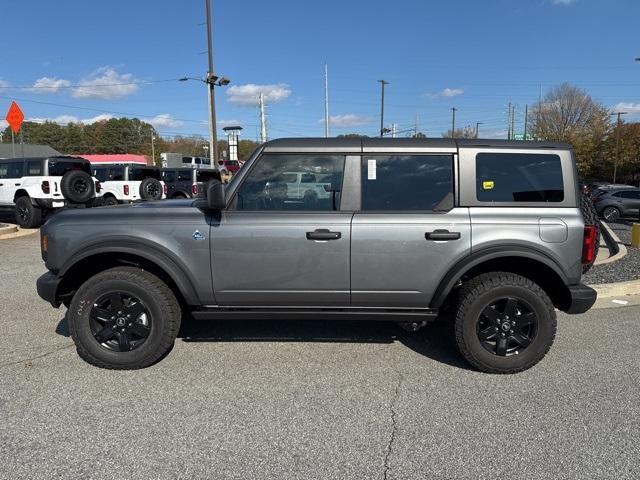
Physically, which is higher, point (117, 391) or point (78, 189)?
point (78, 189)

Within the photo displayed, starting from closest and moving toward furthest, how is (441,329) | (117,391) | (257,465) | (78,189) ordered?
1. (257,465)
2. (117,391)
3. (441,329)
4. (78,189)

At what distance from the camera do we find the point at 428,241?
3.66m

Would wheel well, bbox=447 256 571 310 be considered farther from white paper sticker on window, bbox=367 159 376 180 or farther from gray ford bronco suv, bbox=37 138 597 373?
white paper sticker on window, bbox=367 159 376 180

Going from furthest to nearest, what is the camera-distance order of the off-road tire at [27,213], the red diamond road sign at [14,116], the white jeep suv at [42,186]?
1. the red diamond road sign at [14,116]
2. the off-road tire at [27,213]
3. the white jeep suv at [42,186]

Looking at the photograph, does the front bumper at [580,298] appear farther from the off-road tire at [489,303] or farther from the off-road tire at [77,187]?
the off-road tire at [77,187]

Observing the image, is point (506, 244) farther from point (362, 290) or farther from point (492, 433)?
point (492, 433)

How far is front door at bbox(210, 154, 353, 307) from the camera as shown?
3.71 metres

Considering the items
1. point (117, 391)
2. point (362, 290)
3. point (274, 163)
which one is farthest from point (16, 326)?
point (362, 290)

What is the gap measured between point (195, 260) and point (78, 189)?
10742 millimetres

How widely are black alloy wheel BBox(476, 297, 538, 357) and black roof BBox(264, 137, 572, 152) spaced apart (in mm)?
1260

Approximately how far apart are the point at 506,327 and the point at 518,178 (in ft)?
3.90

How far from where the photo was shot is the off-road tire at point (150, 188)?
1648 centimetres

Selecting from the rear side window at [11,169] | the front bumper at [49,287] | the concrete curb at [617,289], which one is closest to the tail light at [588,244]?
the concrete curb at [617,289]

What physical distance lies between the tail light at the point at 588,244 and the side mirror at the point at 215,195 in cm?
282
